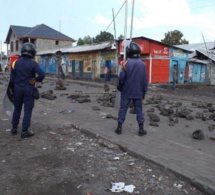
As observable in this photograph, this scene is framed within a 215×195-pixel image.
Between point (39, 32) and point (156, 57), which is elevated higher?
point (39, 32)

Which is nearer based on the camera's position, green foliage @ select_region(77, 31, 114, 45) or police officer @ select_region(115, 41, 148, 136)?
police officer @ select_region(115, 41, 148, 136)

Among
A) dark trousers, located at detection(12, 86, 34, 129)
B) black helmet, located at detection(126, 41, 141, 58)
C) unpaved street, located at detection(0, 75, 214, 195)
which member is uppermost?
black helmet, located at detection(126, 41, 141, 58)

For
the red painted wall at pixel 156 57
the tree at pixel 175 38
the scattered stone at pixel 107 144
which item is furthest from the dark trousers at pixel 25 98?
the tree at pixel 175 38

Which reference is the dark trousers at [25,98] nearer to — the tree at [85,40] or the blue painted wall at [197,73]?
the blue painted wall at [197,73]

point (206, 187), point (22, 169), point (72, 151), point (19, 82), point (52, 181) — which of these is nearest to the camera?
point (206, 187)

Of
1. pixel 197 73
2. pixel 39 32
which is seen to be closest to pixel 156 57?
pixel 197 73

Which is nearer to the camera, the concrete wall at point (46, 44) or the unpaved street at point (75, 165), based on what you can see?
the unpaved street at point (75, 165)

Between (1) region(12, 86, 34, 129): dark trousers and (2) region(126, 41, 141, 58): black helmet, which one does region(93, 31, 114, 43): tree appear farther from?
(1) region(12, 86, 34, 129): dark trousers

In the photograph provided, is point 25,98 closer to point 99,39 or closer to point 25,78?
point 25,78

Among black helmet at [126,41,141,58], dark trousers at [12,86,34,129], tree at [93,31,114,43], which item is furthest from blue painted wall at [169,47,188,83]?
tree at [93,31,114,43]

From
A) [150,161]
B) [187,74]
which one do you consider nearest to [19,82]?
[150,161]

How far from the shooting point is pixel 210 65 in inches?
1225

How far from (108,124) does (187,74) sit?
23.7 meters

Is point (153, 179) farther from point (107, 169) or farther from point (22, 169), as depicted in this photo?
point (22, 169)
